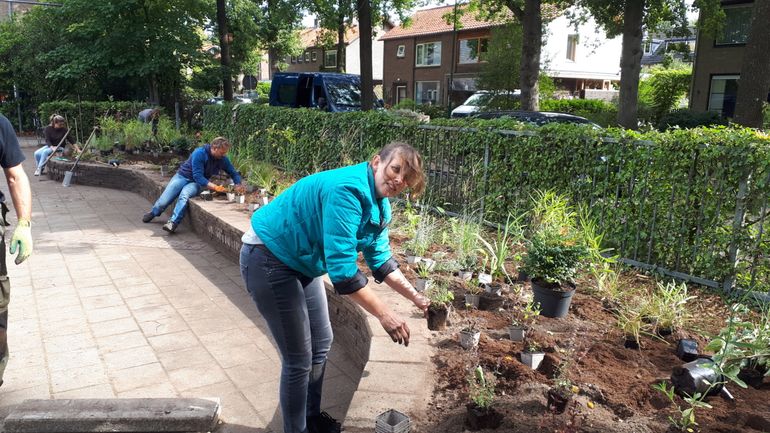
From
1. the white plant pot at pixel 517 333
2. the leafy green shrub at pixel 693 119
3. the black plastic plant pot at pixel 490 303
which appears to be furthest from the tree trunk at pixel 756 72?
the white plant pot at pixel 517 333

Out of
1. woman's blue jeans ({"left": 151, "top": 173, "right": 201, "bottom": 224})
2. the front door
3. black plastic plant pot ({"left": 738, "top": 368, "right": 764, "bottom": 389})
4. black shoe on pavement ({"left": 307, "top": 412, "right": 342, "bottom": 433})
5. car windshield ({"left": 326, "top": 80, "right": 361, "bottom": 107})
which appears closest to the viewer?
black plastic plant pot ({"left": 738, "top": 368, "right": 764, "bottom": 389})

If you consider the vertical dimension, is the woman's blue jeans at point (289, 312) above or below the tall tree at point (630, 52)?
below

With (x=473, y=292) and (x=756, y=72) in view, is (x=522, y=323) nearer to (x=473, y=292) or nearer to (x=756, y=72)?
(x=473, y=292)

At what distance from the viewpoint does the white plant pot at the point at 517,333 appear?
364cm

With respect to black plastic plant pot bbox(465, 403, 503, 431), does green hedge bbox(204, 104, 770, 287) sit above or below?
above

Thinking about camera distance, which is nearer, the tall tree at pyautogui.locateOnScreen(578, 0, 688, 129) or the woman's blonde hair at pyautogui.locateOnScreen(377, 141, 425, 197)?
Result: the woman's blonde hair at pyautogui.locateOnScreen(377, 141, 425, 197)

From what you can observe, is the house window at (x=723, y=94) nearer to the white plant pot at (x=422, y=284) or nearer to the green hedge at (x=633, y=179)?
the green hedge at (x=633, y=179)

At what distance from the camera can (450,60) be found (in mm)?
41938

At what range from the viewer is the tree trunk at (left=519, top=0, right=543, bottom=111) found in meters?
15.5

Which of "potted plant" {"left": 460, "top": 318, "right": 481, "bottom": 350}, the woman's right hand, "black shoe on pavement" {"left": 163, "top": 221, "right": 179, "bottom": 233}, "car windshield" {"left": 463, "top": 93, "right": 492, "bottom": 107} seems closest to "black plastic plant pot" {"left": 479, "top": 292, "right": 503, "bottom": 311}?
"potted plant" {"left": 460, "top": 318, "right": 481, "bottom": 350}

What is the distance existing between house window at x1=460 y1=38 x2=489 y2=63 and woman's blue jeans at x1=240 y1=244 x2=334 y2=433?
1474 inches

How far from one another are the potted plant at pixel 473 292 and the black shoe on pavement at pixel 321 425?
4.71ft

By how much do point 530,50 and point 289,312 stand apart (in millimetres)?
14905

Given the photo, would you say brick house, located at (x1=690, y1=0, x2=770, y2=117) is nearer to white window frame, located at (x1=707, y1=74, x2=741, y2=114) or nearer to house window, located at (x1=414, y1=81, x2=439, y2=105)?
white window frame, located at (x1=707, y1=74, x2=741, y2=114)
